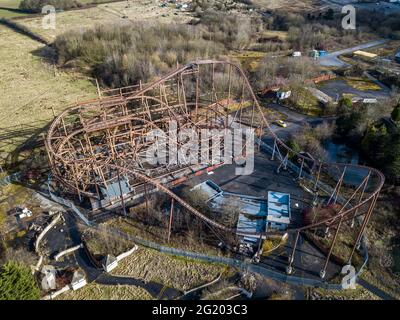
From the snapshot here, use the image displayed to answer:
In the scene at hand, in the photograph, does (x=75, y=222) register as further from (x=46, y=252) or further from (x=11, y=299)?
(x=11, y=299)

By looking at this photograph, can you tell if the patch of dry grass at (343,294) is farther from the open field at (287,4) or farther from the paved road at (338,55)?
the open field at (287,4)

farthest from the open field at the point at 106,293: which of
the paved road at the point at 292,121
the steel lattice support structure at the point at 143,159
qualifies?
the paved road at the point at 292,121

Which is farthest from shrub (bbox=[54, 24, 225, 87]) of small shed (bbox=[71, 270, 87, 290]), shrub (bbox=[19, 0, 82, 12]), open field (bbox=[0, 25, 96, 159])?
shrub (bbox=[19, 0, 82, 12])

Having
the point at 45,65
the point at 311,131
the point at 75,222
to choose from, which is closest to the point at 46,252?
the point at 75,222

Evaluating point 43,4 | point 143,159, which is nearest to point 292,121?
point 143,159

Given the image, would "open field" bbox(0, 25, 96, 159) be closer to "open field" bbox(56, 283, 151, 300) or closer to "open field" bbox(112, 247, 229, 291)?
"open field" bbox(56, 283, 151, 300)

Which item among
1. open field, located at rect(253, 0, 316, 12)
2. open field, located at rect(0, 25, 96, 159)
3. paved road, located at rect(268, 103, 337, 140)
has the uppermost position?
open field, located at rect(253, 0, 316, 12)
